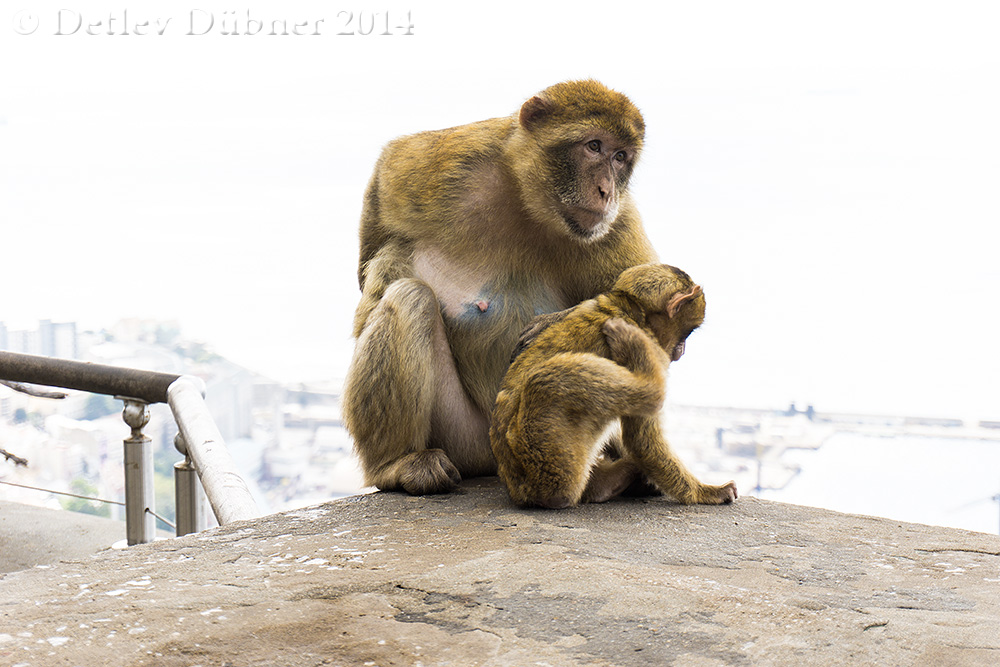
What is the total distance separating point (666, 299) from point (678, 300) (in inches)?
1.3

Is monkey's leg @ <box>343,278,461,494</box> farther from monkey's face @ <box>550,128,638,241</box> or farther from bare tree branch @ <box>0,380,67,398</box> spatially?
bare tree branch @ <box>0,380,67,398</box>

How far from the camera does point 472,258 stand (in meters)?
2.85

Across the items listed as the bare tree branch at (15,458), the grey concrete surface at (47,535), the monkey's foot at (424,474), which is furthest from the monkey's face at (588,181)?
the bare tree branch at (15,458)

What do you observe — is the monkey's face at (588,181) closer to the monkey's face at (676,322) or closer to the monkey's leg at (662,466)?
the monkey's face at (676,322)

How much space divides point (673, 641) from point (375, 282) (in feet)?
5.32

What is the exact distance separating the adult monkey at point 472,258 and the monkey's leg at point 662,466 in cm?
47

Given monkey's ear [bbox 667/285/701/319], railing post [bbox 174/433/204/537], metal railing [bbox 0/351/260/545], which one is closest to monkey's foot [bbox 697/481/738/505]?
monkey's ear [bbox 667/285/701/319]

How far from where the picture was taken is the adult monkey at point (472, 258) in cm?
270

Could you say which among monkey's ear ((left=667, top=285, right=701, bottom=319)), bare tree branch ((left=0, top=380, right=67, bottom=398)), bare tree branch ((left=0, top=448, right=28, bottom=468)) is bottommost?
bare tree branch ((left=0, top=448, right=28, bottom=468))

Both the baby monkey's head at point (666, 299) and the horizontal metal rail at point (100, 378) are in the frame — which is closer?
the baby monkey's head at point (666, 299)

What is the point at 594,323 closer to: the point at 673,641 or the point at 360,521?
the point at 360,521

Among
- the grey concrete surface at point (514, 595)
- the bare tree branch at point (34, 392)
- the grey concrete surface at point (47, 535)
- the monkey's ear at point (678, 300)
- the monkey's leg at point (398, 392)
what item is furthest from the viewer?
the grey concrete surface at point (47, 535)

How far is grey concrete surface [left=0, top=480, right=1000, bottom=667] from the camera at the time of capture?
1.52 metres

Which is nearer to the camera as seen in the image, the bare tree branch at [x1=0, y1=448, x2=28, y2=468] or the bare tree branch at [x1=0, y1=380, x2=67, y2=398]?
the bare tree branch at [x1=0, y1=380, x2=67, y2=398]
